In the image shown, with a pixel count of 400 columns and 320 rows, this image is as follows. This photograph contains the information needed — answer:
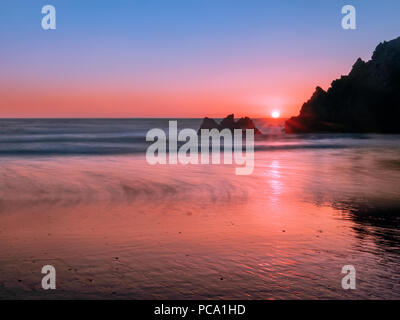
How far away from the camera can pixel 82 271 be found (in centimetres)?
739

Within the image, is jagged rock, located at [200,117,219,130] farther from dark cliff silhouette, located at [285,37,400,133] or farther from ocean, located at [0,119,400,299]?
ocean, located at [0,119,400,299]

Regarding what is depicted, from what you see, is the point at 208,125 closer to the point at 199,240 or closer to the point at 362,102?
the point at 362,102

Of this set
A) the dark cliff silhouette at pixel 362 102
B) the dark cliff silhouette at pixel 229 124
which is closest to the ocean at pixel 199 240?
the dark cliff silhouette at pixel 362 102

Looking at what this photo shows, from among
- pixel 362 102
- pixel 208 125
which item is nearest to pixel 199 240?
pixel 208 125

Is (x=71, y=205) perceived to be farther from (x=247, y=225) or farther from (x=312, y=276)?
Result: (x=312, y=276)

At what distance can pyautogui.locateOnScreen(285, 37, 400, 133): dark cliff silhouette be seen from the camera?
9644cm

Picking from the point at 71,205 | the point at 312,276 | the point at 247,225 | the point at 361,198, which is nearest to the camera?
the point at 312,276

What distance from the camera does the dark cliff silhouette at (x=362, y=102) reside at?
316 feet

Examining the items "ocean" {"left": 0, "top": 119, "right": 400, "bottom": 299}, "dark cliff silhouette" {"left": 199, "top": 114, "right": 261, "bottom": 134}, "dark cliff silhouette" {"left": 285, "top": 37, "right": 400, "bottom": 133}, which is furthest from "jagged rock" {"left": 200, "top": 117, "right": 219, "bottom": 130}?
"ocean" {"left": 0, "top": 119, "right": 400, "bottom": 299}

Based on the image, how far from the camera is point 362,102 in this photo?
10019 cm

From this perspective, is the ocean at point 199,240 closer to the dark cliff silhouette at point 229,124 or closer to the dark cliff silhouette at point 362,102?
the dark cliff silhouette at point 362,102

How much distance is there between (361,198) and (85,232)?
10202mm

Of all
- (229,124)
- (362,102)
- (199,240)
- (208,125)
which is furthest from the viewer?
(229,124)

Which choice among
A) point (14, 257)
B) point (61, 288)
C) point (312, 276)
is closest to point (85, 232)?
point (14, 257)
